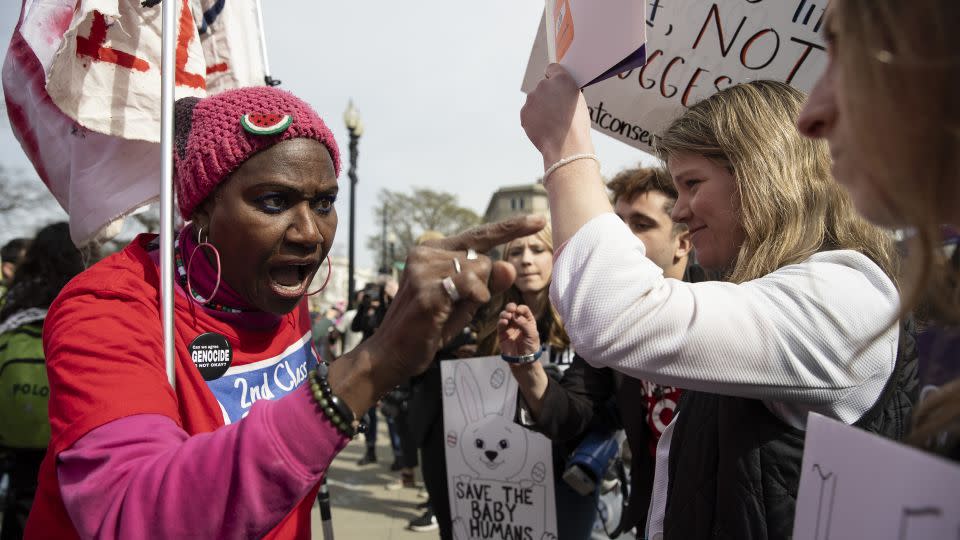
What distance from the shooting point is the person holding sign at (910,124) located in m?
0.73

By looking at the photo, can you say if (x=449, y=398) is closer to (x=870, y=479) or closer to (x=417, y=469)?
(x=870, y=479)

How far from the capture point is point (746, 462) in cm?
131

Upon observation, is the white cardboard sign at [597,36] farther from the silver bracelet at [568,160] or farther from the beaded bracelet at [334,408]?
the beaded bracelet at [334,408]

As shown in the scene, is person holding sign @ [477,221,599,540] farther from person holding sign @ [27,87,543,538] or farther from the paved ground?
the paved ground

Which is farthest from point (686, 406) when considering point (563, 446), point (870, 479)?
point (563, 446)

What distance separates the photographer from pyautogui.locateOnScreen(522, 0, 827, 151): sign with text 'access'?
1.95 m

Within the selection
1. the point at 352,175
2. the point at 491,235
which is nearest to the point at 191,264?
the point at 491,235

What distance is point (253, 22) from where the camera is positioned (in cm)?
264

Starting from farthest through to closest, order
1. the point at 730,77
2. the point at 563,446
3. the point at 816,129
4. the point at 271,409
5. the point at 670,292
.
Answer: the point at 563,446 < the point at 730,77 < the point at 670,292 < the point at 271,409 < the point at 816,129

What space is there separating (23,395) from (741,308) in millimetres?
3510

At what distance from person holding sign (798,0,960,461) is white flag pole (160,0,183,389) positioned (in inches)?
56.1

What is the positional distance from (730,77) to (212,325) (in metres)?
1.79

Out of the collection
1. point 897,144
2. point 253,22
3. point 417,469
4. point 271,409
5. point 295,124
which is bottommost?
point 417,469

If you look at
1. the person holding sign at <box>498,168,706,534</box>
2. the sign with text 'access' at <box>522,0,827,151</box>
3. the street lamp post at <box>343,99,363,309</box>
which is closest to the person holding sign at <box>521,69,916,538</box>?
the sign with text 'access' at <box>522,0,827,151</box>
